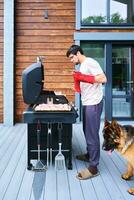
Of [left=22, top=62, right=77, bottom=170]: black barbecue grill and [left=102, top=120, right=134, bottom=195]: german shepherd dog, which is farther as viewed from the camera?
[left=22, top=62, right=77, bottom=170]: black barbecue grill

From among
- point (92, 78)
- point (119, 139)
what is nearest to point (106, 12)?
point (92, 78)

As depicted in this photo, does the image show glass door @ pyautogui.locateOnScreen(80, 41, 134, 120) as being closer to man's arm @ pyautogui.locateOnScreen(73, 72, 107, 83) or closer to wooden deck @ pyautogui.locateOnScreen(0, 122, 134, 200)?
wooden deck @ pyautogui.locateOnScreen(0, 122, 134, 200)

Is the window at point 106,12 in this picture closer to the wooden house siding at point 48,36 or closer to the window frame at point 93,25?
the window frame at point 93,25

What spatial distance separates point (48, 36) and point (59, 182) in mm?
5066

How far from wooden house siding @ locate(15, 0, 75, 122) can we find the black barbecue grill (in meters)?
3.65

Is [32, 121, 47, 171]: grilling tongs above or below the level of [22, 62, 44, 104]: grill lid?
below

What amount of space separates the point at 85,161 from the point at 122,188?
112cm

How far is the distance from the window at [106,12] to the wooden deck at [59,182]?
4252 millimetres

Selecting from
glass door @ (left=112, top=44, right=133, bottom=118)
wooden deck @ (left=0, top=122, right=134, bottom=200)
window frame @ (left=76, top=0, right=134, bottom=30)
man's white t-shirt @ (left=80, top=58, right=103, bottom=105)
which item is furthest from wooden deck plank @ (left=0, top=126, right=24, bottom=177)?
window frame @ (left=76, top=0, right=134, bottom=30)

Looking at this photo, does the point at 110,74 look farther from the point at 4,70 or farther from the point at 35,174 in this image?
the point at 35,174

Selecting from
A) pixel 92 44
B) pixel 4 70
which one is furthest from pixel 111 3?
pixel 4 70

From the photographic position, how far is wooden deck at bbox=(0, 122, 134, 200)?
3.38 meters

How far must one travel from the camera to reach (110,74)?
830 centimetres

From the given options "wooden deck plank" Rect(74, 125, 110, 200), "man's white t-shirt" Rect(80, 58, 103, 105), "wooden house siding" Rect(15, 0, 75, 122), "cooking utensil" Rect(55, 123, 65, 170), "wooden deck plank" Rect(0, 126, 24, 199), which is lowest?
"wooden deck plank" Rect(74, 125, 110, 200)
